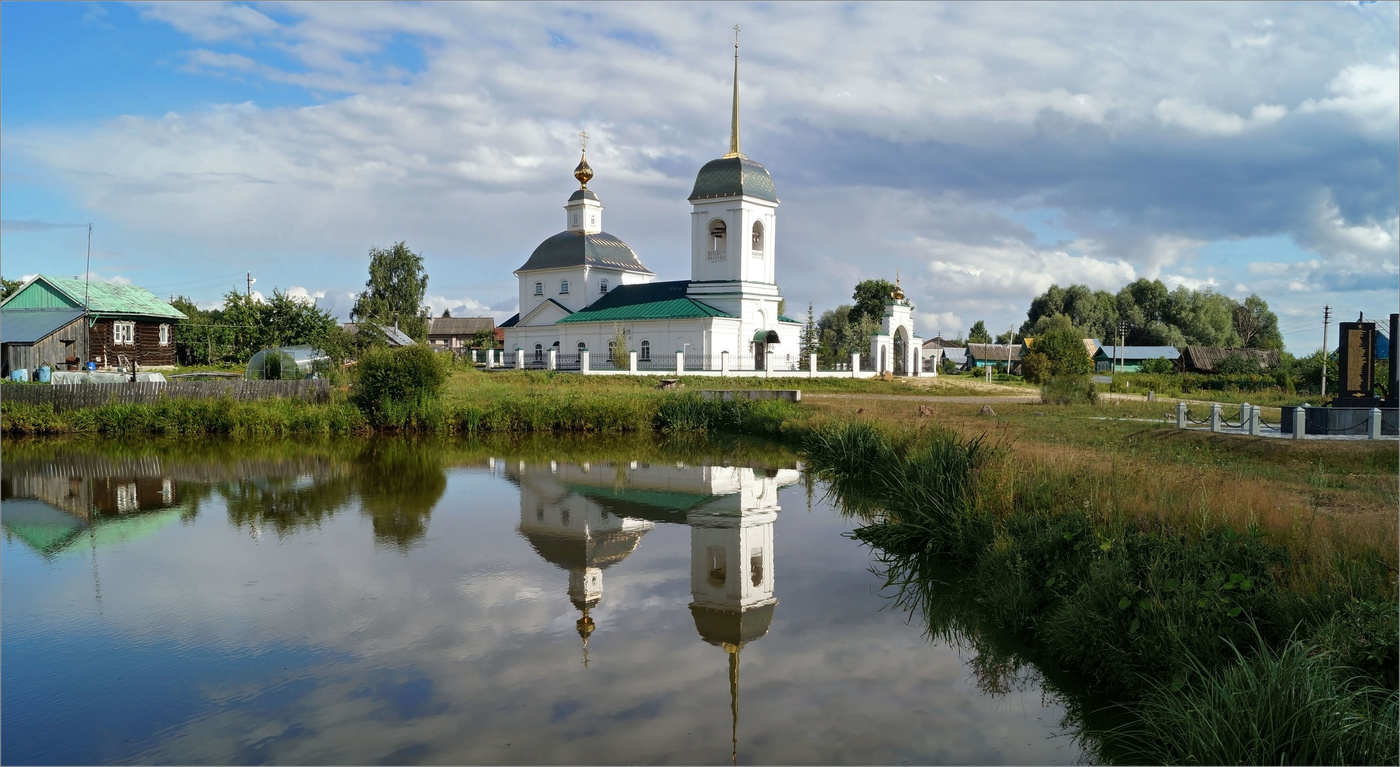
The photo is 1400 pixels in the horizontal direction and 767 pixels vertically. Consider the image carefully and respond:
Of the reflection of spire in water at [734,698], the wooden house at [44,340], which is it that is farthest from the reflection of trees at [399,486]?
the wooden house at [44,340]

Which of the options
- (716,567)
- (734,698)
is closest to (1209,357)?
(716,567)

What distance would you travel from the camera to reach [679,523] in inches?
505

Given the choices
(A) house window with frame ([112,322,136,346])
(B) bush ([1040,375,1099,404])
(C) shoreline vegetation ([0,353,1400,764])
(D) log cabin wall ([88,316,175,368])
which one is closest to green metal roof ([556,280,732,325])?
(B) bush ([1040,375,1099,404])

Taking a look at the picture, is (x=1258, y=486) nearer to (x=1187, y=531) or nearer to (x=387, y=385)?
(x=1187, y=531)

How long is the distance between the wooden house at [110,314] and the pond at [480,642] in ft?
83.5

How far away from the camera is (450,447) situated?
2206 centimetres

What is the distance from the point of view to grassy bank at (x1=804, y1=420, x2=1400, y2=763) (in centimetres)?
466

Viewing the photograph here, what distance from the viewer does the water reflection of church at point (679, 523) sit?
863 centimetres

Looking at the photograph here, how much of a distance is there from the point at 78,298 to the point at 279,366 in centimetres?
1209

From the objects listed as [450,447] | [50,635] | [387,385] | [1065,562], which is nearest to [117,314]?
[387,385]

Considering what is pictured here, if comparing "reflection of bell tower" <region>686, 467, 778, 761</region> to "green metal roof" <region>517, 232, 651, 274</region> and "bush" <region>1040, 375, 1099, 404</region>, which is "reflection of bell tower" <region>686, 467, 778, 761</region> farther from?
"green metal roof" <region>517, 232, 651, 274</region>

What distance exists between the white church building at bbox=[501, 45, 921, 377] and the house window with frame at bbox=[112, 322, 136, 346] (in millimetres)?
16675

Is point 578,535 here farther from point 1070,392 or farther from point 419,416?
point 1070,392

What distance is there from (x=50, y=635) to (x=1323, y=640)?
9.91m
